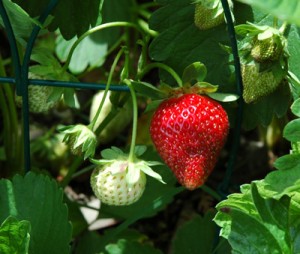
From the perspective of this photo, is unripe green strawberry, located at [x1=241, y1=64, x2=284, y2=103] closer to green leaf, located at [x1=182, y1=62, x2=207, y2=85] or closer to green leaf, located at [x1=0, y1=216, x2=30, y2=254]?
green leaf, located at [x1=182, y1=62, x2=207, y2=85]

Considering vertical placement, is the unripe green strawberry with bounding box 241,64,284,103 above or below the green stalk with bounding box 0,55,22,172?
above

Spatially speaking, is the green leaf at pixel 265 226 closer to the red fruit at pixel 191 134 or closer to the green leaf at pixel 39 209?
the red fruit at pixel 191 134

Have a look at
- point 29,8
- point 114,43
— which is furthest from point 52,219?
point 114,43

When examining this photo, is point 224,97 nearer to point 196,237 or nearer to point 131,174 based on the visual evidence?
point 131,174

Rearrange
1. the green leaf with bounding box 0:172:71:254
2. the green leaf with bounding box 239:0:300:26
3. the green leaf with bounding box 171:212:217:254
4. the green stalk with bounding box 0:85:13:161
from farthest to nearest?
1. the green stalk with bounding box 0:85:13:161
2. the green leaf with bounding box 171:212:217:254
3. the green leaf with bounding box 0:172:71:254
4. the green leaf with bounding box 239:0:300:26

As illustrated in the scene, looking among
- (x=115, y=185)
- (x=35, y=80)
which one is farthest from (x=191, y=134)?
(x=35, y=80)

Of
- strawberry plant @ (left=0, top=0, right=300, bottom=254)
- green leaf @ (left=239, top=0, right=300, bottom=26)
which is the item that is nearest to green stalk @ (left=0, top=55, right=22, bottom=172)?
strawberry plant @ (left=0, top=0, right=300, bottom=254)
